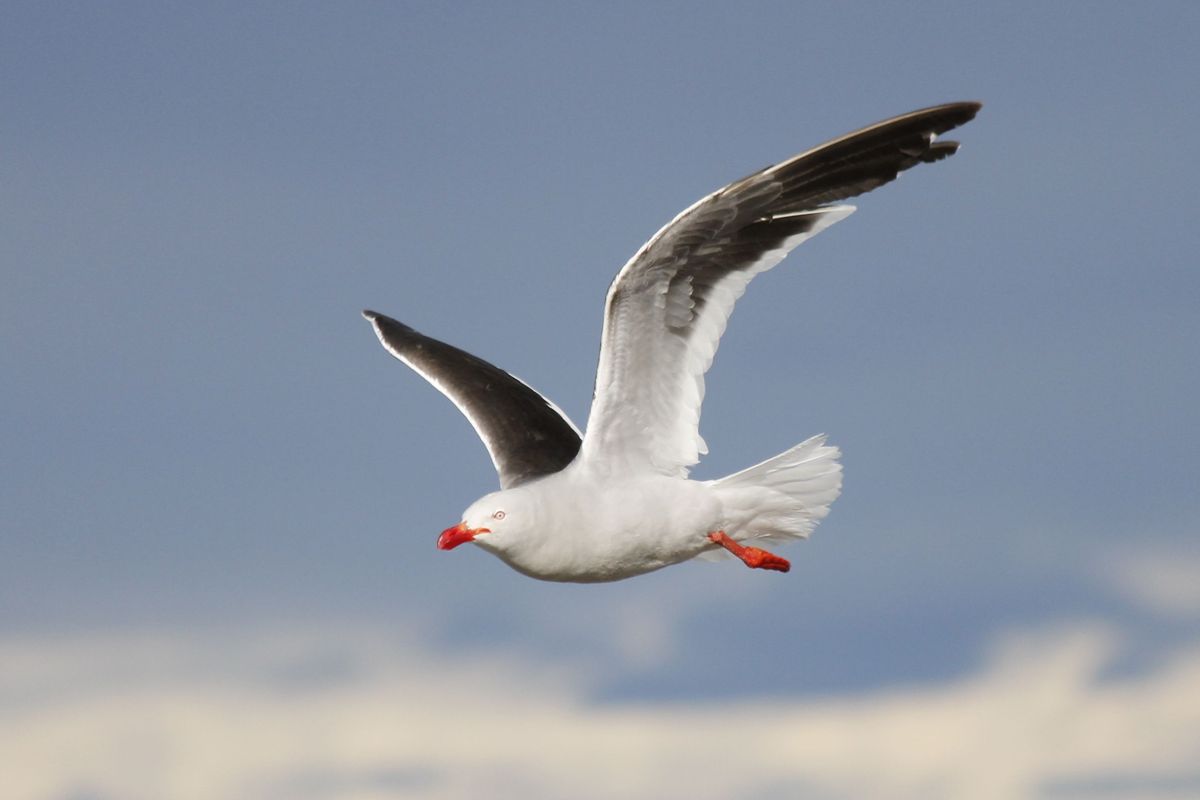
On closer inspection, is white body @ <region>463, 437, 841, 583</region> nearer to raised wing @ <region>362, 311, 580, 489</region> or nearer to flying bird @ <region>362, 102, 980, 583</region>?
flying bird @ <region>362, 102, 980, 583</region>

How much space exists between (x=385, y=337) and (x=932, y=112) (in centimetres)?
715

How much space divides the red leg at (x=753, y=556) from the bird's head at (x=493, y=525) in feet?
5.79

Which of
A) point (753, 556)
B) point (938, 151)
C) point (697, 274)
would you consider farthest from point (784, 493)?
point (938, 151)

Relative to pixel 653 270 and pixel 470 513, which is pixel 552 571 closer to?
pixel 470 513

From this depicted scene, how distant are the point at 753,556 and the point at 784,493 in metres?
0.59

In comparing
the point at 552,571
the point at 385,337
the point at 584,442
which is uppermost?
the point at 385,337

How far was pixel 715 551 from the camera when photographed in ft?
49.4

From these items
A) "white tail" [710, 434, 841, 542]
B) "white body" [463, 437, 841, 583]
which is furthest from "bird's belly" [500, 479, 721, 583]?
"white tail" [710, 434, 841, 542]

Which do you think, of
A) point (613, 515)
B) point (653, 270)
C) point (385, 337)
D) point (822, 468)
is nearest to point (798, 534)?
point (822, 468)

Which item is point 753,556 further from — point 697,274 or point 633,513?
point 697,274

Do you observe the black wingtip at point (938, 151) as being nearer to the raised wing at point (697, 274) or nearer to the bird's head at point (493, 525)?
the raised wing at point (697, 274)

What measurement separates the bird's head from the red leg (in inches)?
69.4

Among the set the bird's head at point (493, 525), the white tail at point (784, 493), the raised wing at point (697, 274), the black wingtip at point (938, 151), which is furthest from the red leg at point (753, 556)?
the black wingtip at point (938, 151)

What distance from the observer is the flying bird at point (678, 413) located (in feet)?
44.4
